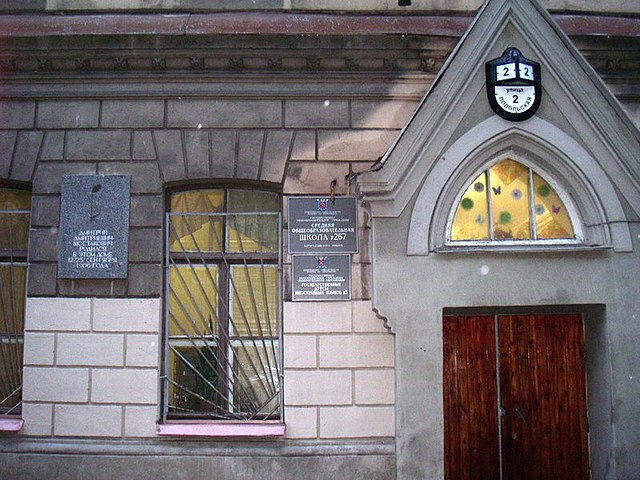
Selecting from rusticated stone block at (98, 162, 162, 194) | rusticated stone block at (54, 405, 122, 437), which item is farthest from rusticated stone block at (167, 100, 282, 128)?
rusticated stone block at (54, 405, 122, 437)

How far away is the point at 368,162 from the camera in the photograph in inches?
257

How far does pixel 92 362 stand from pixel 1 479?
60.3 inches

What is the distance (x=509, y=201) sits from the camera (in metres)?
6.30

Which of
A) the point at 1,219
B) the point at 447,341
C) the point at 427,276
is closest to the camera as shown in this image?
the point at 427,276

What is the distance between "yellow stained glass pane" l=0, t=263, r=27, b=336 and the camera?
22.0 ft

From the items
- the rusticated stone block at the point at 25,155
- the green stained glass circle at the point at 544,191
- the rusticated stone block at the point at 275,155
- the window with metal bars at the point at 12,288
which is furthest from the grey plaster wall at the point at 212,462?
the green stained glass circle at the point at 544,191

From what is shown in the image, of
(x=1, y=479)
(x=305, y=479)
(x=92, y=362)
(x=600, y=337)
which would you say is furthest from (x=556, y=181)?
(x=1, y=479)

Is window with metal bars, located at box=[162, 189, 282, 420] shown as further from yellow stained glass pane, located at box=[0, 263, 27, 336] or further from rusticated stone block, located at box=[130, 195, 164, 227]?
yellow stained glass pane, located at box=[0, 263, 27, 336]

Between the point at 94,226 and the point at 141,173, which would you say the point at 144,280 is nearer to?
the point at 94,226

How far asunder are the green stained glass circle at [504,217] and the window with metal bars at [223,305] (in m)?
2.44

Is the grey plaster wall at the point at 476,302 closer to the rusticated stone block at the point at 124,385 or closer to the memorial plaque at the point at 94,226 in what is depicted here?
the rusticated stone block at the point at 124,385

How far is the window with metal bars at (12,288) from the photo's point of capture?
21.9 ft

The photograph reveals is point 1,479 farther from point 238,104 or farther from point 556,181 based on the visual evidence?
point 556,181

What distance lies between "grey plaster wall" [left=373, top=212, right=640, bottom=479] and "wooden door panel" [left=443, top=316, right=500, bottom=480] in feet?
1.55
